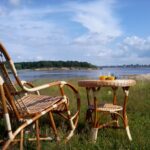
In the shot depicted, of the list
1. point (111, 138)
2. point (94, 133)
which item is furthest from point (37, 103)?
point (111, 138)

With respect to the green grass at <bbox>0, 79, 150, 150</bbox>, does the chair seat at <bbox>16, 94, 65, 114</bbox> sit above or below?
above

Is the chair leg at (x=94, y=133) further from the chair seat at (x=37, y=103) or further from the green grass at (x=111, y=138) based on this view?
the chair seat at (x=37, y=103)

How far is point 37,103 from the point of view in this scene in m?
4.76

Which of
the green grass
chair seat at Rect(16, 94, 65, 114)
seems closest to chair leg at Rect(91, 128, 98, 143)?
the green grass

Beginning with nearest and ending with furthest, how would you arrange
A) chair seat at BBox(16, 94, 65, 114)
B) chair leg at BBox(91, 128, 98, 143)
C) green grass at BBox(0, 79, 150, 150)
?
chair seat at BBox(16, 94, 65, 114) < green grass at BBox(0, 79, 150, 150) < chair leg at BBox(91, 128, 98, 143)

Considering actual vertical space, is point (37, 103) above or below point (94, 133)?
above

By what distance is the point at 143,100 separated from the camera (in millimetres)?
8555

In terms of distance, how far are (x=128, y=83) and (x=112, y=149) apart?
3.25 ft

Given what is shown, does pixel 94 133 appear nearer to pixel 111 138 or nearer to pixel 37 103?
pixel 111 138

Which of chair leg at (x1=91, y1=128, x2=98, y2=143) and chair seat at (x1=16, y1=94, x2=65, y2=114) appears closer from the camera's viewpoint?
chair seat at (x1=16, y1=94, x2=65, y2=114)

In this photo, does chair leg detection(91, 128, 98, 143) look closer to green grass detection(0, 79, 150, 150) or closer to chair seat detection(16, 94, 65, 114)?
green grass detection(0, 79, 150, 150)

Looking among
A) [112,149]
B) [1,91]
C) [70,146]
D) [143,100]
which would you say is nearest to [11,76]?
[1,91]

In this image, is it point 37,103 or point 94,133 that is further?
point 94,133

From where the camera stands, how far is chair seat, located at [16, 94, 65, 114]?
4322 millimetres
